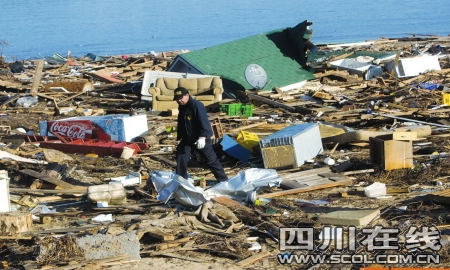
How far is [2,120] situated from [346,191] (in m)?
10.3

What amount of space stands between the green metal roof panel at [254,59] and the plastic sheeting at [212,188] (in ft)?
36.0

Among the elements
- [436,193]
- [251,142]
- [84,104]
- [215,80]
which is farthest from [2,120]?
[436,193]

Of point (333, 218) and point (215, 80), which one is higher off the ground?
point (215, 80)

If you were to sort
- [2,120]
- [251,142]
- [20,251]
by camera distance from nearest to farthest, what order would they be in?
[20,251] < [251,142] < [2,120]

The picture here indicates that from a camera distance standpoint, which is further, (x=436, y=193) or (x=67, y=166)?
(x=67, y=166)

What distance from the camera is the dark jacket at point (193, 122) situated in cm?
1091

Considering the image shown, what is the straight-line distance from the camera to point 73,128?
15430 millimetres

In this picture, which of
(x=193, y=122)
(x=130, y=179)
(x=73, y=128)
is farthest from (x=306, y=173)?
(x=73, y=128)

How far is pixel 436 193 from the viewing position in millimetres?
9930

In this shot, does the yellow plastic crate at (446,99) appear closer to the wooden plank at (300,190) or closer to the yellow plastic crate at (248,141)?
the yellow plastic crate at (248,141)

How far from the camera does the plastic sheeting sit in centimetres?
983

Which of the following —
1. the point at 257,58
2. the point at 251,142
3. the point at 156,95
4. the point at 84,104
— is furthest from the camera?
the point at 257,58

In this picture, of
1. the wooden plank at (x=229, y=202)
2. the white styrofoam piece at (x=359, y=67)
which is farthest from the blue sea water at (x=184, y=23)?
the wooden plank at (x=229, y=202)

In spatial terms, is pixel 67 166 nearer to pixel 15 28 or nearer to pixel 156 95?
pixel 156 95
